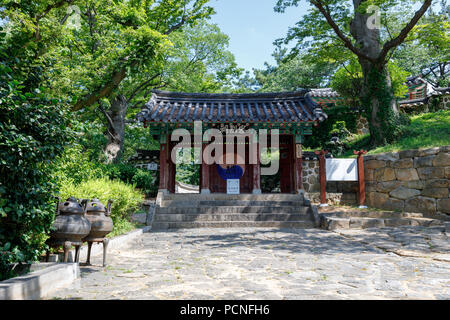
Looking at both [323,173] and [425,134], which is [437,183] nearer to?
[425,134]

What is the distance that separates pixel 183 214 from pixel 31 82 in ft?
20.8

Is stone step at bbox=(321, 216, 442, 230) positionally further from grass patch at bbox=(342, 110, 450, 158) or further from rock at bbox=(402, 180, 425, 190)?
grass patch at bbox=(342, 110, 450, 158)

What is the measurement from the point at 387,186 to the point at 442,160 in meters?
1.76

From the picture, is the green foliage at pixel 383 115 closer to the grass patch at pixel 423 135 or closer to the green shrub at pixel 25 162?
the grass patch at pixel 423 135

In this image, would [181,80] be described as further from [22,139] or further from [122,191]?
[22,139]

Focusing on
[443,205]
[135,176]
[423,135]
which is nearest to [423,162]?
[443,205]

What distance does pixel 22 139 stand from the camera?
3170mm

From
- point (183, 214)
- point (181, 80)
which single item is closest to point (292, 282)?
point (183, 214)

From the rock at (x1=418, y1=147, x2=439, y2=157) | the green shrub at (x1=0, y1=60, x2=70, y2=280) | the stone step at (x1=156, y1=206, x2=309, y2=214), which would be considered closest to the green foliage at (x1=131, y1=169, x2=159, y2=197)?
the stone step at (x1=156, y1=206, x2=309, y2=214)

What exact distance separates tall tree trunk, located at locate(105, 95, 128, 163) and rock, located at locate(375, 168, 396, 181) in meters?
10.9

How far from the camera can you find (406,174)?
9.61 meters

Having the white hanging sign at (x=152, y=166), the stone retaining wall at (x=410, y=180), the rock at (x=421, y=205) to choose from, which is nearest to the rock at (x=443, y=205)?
the stone retaining wall at (x=410, y=180)

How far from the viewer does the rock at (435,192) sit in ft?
28.6
